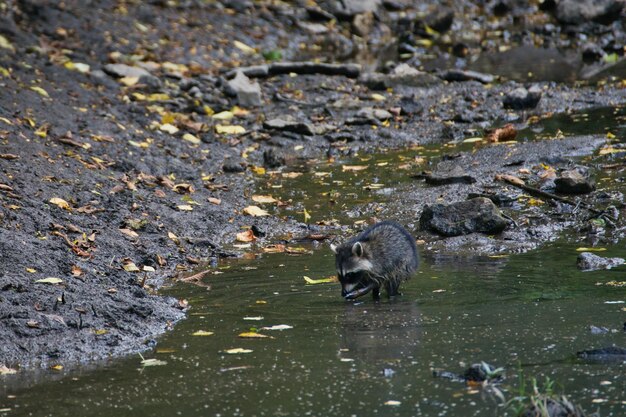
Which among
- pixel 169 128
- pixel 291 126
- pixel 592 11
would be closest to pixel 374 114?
pixel 291 126

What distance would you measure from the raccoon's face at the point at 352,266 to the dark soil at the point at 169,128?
1310 mm

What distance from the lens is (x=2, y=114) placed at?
40.0 feet

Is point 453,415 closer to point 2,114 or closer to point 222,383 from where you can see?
point 222,383

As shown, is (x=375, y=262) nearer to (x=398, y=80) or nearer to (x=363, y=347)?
(x=363, y=347)

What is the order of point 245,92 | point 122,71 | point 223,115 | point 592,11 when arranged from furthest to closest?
point 592,11, point 122,71, point 245,92, point 223,115

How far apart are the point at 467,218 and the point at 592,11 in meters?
16.8

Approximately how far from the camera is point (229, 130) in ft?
48.4

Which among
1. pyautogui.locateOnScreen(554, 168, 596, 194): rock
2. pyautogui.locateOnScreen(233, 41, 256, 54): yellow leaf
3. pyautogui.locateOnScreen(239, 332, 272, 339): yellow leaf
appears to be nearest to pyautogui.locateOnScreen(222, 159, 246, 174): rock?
pyautogui.locateOnScreen(554, 168, 596, 194): rock

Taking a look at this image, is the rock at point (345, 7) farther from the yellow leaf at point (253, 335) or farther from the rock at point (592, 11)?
the yellow leaf at point (253, 335)

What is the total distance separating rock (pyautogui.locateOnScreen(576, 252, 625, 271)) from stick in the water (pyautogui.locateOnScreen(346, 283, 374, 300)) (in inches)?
70.2

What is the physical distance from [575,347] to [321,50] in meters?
17.2

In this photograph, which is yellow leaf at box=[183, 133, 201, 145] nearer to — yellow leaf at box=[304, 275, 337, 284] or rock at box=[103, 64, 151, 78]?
rock at box=[103, 64, 151, 78]

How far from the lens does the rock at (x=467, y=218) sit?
997cm

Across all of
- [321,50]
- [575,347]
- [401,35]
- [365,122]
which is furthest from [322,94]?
[575,347]
